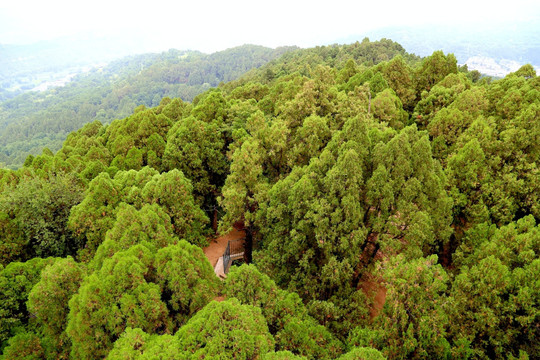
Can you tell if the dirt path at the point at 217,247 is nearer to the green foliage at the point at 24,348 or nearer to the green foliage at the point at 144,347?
the green foliage at the point at 24,348

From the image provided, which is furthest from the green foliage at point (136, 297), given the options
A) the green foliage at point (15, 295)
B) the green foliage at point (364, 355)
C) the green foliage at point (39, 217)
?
the green foliage at point (39, 217)

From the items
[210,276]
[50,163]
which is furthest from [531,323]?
[50,163]

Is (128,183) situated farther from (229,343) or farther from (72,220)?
(229,343)

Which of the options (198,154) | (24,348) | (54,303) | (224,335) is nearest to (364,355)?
(224,335)

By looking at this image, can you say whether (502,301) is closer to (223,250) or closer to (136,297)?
(136,297)

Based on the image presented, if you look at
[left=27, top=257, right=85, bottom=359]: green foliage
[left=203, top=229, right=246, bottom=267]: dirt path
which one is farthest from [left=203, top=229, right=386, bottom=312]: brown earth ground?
[left=27, top=257, right=85, bottom=359]: green foliage

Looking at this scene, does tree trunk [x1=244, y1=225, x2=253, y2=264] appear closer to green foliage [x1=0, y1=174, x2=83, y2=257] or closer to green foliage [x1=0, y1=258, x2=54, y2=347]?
green foliage [x1=0, y1=174, x2=83, y2=257]

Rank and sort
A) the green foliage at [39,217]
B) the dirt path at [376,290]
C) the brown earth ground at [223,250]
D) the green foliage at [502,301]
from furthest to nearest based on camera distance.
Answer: the brown earth ground at [223,250]
the green foliage at [39,217]
the dirt path at [376,290]
the green foliage at [502,301]
